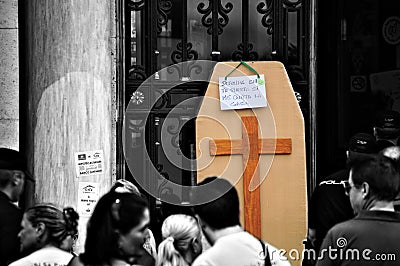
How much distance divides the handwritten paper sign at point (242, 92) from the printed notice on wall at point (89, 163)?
1.04m

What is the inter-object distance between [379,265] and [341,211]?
103cm

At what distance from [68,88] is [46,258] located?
2379mm

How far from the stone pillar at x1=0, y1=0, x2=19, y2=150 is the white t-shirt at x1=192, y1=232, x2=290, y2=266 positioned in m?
2.92

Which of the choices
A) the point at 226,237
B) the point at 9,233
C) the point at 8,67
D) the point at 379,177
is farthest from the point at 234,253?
the point at 8,67

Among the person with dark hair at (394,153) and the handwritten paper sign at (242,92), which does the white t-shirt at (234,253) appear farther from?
the handwritten paper sign at (242,92)

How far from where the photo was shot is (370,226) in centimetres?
482

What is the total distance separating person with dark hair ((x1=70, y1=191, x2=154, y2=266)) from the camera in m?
4.23

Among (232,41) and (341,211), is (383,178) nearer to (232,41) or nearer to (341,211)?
(341,211)

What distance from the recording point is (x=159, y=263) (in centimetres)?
556

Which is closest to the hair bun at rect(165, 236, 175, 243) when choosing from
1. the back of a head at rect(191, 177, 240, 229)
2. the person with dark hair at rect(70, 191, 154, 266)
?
the back of a head at rect(191, 177, 240, 229)

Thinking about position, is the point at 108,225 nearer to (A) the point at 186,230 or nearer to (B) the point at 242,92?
(A) the point at 186,230

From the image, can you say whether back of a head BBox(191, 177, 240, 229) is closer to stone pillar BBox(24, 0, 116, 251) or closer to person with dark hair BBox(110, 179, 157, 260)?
person with dark hair BBox(110, 179, 157, 260)

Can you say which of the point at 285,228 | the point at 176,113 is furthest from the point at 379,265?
the point at 176,113

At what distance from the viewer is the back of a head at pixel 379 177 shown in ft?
16.1
